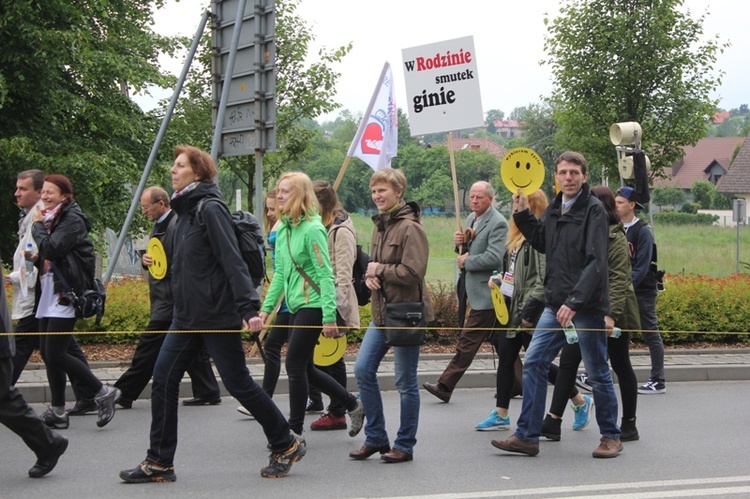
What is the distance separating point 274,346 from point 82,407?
5.53 feet

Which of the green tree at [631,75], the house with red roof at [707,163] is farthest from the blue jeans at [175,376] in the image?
the house with red roof at [707,163]

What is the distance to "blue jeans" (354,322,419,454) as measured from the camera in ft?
20.9

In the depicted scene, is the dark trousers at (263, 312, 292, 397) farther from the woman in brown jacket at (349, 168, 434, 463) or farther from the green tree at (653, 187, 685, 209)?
the green tree at (653, 187, 685, 209)

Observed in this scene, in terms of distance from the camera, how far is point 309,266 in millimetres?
6484

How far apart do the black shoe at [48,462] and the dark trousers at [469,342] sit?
3672 mm

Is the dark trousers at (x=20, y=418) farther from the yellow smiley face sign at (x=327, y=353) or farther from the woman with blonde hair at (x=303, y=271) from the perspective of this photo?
the yellow smiley face sign at (x=327, y=353)

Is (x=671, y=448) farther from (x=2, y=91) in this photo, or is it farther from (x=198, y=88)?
(x=198, y=88)

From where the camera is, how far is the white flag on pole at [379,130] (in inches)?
435

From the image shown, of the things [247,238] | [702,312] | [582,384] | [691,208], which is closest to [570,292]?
[247,238]

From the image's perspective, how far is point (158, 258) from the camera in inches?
308

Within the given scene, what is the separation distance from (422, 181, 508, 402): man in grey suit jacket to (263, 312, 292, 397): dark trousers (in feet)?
5.64

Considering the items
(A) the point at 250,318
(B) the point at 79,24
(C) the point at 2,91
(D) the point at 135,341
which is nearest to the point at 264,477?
A: (A) the point at 250,318

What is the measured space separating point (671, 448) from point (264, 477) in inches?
112

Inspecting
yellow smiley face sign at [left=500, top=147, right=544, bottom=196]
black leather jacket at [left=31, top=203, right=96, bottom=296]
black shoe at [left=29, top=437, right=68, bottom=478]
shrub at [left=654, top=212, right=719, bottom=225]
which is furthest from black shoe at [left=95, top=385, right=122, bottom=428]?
shrub at [left=654, top=212, right=719, bottom=225]
